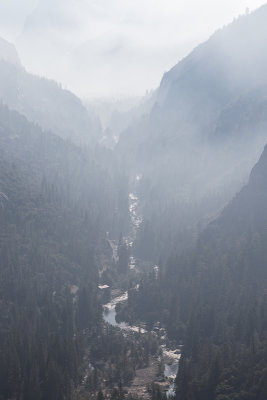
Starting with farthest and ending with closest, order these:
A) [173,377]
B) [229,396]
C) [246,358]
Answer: [173,377]
[246,358]
[229,396]

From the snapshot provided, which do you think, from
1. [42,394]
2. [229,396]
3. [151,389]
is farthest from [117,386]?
[229,396]

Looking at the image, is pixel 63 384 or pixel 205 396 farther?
pixel 63 384

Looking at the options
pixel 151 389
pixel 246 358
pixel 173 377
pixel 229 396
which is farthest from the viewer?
pixel 173 377

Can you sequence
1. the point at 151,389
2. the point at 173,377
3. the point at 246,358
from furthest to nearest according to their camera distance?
the point at 173,377
the point at 151,389
the point at 246,358

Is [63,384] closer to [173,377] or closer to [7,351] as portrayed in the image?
[7,351]

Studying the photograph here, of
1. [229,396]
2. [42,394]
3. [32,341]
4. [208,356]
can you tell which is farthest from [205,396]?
[32,341]

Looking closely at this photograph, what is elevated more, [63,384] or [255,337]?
[255,337]

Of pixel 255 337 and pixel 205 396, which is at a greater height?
pixel 255 337

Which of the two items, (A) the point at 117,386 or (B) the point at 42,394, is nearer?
(B) the point at 42,394

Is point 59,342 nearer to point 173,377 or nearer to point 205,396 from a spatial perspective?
point 173,377

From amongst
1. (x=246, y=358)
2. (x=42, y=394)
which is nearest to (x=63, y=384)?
(x=42, y=394)
